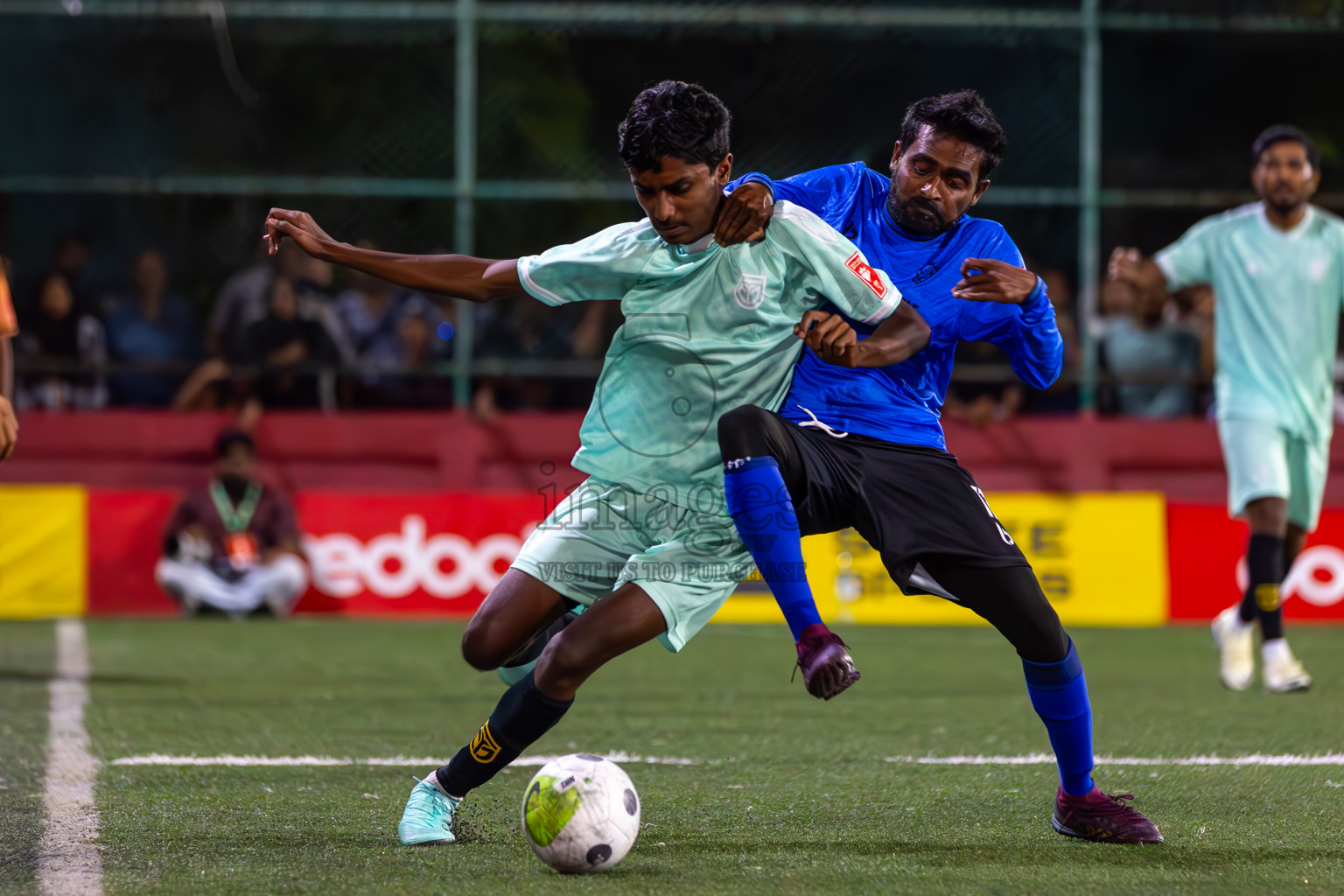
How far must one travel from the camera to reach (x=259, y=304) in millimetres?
11281

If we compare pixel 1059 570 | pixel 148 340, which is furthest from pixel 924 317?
pixel 148 340

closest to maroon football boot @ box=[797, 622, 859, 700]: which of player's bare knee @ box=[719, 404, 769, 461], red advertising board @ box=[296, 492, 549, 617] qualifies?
player's bare knee @ box=[719, 404, 769, 461]

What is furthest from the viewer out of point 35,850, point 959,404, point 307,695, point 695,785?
point 959,404

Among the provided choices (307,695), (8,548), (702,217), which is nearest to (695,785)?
(702,217)

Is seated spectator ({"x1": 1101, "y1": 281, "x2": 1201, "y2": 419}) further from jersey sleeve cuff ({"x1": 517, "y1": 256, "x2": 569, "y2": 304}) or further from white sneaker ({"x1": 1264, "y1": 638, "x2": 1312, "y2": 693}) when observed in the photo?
jersey sleeve cuff ({"x1": 517, "y1": 256, "x2": 569, "y2": 304})

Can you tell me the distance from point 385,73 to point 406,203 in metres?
0.96

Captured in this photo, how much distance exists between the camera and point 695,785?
4.72 m

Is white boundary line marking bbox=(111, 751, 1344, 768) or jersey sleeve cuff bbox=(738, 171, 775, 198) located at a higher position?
jersey sleeve cuff bbox=(738, 171, 775, 198)

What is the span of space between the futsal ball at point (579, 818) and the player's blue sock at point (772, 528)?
1.82ft

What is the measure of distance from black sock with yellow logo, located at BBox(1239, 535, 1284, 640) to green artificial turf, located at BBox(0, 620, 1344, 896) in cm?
36

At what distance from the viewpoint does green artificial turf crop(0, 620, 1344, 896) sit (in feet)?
11.8

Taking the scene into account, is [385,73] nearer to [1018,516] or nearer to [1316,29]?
[1018,516]

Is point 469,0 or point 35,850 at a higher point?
point 469,0

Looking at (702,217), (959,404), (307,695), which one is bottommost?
(307,695)
